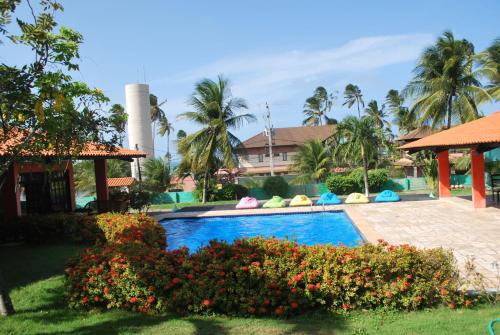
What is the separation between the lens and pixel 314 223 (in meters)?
17.5

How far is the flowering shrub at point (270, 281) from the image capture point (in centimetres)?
551

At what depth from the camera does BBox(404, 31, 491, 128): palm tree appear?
23422mm

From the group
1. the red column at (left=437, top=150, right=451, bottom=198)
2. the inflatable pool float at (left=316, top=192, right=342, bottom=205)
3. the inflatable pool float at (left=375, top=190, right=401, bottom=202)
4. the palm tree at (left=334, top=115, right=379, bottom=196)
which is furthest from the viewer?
the palm tree at (left=334, top=115, right=379, bottom=196)

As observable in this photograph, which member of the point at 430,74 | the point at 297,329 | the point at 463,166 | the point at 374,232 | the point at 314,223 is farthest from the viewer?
the point at 463,166

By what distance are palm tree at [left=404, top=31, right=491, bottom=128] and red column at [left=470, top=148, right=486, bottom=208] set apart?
8505 millimetres

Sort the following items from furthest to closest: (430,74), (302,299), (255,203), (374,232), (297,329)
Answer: (430,74), (255,203), (374,232), (302,299), (297,329)

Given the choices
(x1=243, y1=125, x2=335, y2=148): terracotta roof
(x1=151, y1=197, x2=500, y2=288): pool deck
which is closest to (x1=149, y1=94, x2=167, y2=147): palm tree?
(x1=243, y1=125, x2=335, y2=148): terracotta roof

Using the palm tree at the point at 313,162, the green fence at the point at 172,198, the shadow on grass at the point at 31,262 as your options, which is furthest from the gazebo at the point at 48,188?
the palm tree at the point at 313,162

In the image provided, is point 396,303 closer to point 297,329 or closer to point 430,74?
point 297,329

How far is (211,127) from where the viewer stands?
1038 inches

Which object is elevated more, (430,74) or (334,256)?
(430,74)

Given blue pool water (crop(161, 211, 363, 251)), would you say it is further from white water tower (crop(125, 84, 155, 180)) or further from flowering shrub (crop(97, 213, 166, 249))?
white water tower (crop(125, 84, 155, 180))

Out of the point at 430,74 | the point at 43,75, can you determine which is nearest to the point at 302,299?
the point at 43,75

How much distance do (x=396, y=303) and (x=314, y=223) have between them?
39.4 ft
